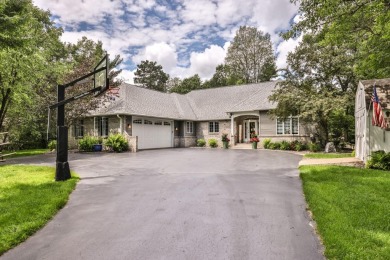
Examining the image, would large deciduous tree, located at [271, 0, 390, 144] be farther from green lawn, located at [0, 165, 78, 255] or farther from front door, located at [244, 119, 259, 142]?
green lawn, located at [0, 165, 78, 255]

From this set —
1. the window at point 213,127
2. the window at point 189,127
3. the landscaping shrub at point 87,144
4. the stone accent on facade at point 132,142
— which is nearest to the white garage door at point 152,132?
the stone accent on facade at point 132,142

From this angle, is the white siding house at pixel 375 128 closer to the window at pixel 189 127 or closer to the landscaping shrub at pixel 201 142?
the landscaping shrub at pixel 201 142

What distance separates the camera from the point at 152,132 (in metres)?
24.3

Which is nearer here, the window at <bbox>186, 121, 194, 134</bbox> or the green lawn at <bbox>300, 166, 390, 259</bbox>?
the green lawn at <bbox>300, 166, 390, 259</bbox>

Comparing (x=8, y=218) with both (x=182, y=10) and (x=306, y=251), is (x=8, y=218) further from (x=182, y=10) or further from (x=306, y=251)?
(x=182, y=10)

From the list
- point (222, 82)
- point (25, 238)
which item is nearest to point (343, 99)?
point (25, 238)

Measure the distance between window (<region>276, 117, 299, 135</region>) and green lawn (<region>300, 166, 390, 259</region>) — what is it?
13.9m

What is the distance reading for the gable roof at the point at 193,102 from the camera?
916 inches

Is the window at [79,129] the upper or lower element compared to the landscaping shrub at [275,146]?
upper

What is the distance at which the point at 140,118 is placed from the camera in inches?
910

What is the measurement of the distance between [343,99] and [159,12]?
12.7 metres

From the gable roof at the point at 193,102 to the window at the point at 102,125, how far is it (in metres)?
0.80

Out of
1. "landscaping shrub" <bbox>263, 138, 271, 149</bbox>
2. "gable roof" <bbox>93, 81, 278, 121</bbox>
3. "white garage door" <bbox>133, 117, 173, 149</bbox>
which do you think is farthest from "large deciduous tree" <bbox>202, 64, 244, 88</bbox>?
"landscaping shrub" <bbox>263, 138, 271, 149</bbox>

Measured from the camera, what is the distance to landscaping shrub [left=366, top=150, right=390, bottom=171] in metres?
10.5
